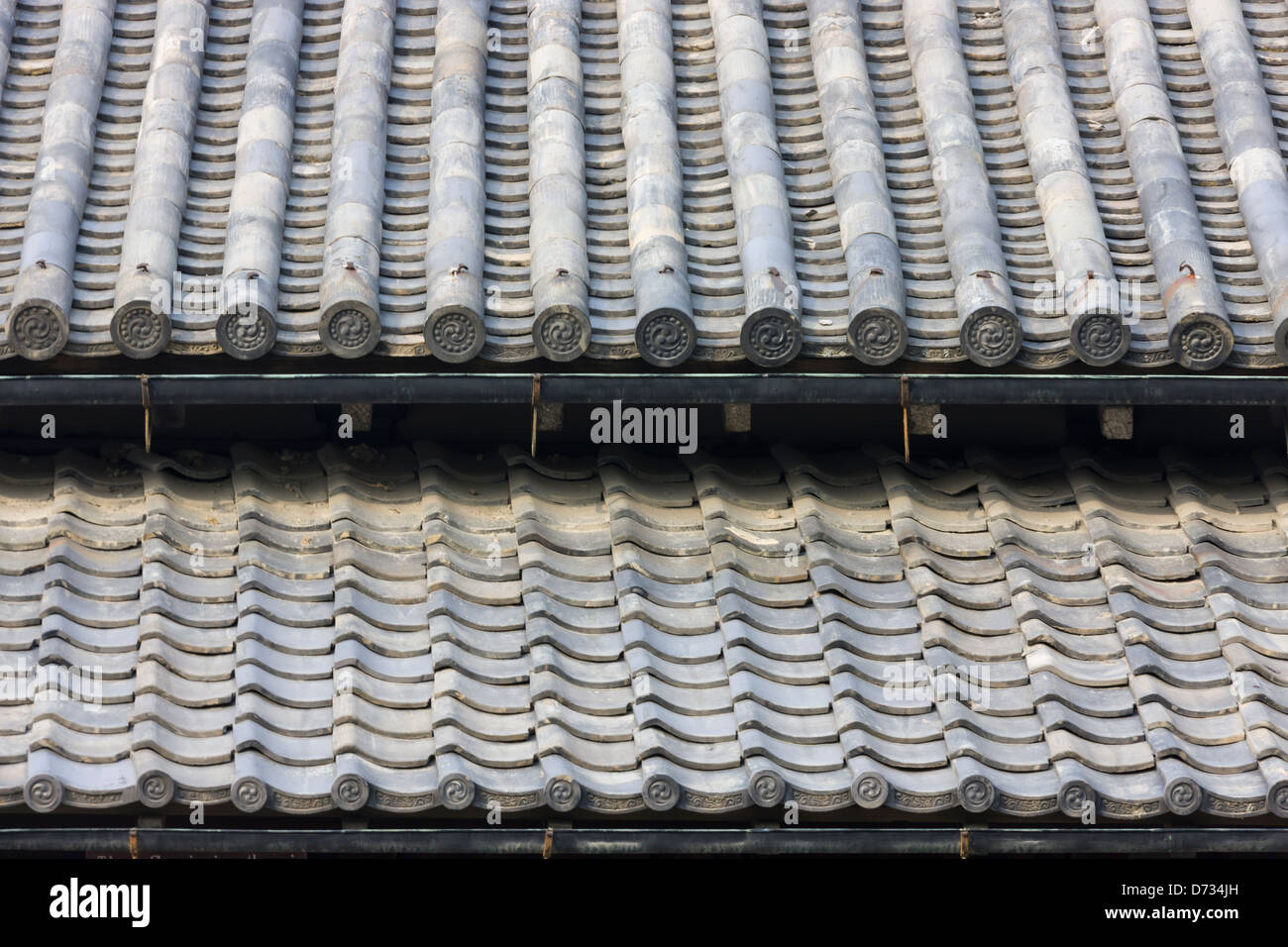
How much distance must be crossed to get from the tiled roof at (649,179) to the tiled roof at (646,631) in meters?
0.75

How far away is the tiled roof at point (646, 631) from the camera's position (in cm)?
571

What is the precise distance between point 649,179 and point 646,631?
2.10 meters

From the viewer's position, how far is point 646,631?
248 inches

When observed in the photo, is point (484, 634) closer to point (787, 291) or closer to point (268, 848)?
point (268, 848)

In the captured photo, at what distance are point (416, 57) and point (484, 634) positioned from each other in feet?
10.3

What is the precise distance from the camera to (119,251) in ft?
23.0
